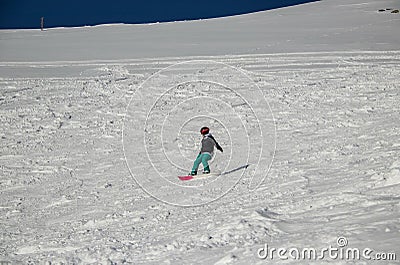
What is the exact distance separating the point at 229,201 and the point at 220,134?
16.5 ft

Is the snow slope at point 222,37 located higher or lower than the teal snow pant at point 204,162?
higher

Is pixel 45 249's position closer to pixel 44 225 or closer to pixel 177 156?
pixel 44 225

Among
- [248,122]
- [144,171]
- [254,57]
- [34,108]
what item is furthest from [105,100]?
[254,57]

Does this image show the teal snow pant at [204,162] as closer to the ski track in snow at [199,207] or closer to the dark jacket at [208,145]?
the dark jacket at [208,145]

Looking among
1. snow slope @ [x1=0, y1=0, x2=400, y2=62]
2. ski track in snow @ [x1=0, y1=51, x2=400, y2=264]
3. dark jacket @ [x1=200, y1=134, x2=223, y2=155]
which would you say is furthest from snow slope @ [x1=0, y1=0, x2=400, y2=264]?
dark jacket @ [x1=200, y1=134, x2=223, y2=155]
